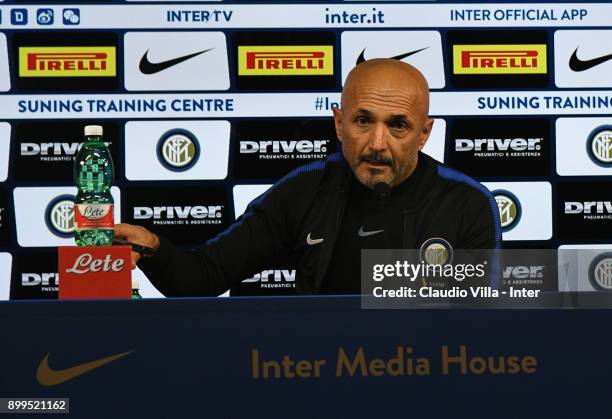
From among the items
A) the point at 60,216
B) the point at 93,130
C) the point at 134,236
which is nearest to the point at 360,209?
the point at 134,236

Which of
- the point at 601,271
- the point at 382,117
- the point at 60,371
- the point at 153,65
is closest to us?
the point at 60,371

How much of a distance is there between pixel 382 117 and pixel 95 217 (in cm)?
85

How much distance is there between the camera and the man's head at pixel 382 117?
2.22 m

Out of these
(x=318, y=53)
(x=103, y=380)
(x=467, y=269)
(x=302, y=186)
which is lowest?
(x=103, y=380)

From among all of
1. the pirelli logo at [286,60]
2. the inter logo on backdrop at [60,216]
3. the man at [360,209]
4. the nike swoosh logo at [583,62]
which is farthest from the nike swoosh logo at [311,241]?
the nike swoosh logo at [583,62]

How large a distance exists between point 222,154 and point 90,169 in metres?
1.15

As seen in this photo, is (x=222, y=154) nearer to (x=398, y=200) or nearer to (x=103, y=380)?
(x=398, y=200)

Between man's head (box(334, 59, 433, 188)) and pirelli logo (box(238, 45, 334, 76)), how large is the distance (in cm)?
112

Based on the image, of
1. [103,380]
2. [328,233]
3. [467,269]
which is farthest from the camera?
[328,233]

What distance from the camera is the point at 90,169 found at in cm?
226

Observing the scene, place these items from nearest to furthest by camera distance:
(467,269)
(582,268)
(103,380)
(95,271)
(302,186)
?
(103,380)
(95,271)
(467,269)
(302,186)
(582,268)

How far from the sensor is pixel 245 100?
3379mm

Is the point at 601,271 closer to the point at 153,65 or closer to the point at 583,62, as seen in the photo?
the point at 583,62

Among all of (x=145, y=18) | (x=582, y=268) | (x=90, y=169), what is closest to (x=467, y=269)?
(x=90, y=169)
